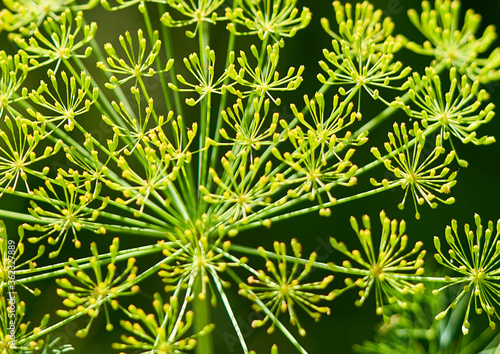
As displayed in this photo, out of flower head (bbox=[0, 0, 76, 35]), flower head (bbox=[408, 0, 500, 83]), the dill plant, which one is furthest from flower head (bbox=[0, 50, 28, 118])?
flower head (bbox=[408, 0, 500, 83])

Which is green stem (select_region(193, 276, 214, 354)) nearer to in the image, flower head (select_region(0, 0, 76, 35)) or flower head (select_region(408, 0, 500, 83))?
flower head (select_region(0, 0, 76, 35))

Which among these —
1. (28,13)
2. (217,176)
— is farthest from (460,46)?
(28,13)

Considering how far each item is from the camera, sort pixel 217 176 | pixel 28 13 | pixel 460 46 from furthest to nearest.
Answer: pixel 460 46 → pixel 28 13 → pixel 217 176

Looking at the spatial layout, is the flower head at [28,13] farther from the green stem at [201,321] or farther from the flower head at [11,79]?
the green stem at [201,321]

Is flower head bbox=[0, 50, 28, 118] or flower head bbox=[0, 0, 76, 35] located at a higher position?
flower head bbox=[0, 0, 76, 35]

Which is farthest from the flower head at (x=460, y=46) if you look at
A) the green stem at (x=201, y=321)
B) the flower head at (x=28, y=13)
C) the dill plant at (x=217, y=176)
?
the flower head at (x=28, y=13)

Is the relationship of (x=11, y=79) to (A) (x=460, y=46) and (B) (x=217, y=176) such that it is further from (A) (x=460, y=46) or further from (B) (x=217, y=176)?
(A) (x=460, y=46)

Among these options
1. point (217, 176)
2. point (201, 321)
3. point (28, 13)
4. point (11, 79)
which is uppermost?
point (28, 13)

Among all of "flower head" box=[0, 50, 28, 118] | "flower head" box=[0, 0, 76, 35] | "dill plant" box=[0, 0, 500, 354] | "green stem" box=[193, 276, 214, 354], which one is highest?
"flower head" box=[0, 0, 76, 35]

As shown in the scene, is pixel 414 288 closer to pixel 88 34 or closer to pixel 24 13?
pixel 88 34

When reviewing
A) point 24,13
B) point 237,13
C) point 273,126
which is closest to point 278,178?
point 273,126

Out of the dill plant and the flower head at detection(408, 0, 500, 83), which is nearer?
the dill plant
